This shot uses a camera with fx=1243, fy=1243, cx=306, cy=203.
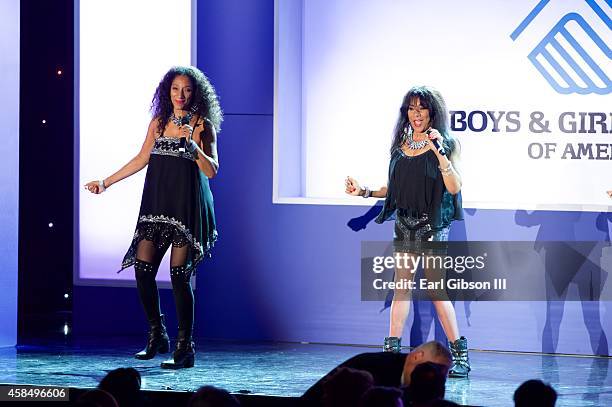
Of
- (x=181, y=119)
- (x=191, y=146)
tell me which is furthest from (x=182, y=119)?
(x=191, y=146)

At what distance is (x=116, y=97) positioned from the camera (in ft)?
27.9

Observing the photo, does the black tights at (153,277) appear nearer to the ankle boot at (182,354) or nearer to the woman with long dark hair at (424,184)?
the ankle boot at (182,354)

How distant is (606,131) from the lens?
7.93 m

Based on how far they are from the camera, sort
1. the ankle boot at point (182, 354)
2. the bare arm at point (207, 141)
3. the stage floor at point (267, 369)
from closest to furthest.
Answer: the stage floor at point (267, 369) → the bare arm at point (207, 141) → the ankle boot at point (182, 354)

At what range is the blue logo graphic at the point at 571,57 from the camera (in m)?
7.96

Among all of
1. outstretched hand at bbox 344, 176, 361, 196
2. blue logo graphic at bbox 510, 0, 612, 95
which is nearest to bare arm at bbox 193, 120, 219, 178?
outstretched hand at bbox 344, 176, 361, 196

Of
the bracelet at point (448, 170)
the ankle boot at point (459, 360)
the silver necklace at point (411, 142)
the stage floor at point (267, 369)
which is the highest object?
the silver necklace at point (411, 142)

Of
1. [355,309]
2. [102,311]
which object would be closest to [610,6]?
[355,309]

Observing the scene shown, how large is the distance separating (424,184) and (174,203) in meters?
1.42

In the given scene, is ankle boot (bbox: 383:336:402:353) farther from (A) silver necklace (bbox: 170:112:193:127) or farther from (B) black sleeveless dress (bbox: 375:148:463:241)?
(A) silver necklace (bbox: 170:112:193:127)

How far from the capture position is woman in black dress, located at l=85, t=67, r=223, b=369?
6891 millimetres

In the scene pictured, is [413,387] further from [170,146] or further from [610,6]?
[610,6]

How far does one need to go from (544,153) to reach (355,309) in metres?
1.61

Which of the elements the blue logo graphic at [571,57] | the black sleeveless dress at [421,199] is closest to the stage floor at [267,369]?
the black sleeveless dress at [421,199]
